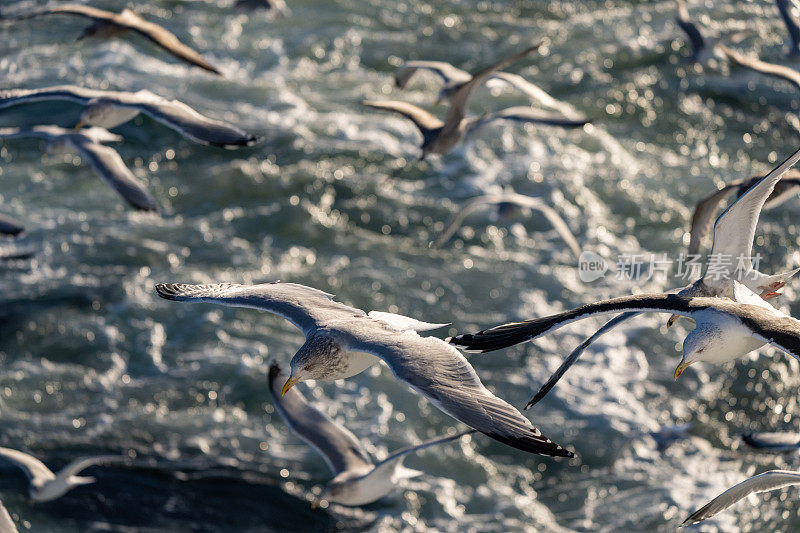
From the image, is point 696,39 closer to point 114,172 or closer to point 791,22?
point 791,22

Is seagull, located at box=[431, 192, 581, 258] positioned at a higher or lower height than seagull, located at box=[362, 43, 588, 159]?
lower

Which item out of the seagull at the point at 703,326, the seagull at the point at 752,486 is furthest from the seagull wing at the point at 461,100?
the seagull at the point at 752,486

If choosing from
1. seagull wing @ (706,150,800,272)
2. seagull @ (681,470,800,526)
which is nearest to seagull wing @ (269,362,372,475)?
seagull @ (681,470,800,526)

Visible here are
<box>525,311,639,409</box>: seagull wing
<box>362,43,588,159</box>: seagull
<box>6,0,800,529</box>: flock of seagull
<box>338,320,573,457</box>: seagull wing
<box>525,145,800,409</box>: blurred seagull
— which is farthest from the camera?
<box>362,43,588,159</box>: seagull

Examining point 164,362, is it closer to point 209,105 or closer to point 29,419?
point 29,419

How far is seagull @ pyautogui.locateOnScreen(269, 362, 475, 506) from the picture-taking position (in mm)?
8406

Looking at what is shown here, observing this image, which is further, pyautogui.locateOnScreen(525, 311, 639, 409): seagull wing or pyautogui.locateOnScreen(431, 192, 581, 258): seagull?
pyautogui.locateOnScreen(431, 192, 581, 258): seagull

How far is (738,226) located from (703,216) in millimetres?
1549

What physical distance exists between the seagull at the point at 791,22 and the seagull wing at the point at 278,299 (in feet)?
28.4

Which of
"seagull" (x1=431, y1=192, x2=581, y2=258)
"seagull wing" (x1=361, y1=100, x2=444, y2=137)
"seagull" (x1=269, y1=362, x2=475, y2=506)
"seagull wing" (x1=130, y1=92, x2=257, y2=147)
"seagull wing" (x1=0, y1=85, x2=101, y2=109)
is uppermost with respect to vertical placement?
"seagull wing" (x1=130, y1=92, x2=257, y2=147)

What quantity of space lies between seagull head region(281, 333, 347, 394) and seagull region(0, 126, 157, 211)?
10.5 feet

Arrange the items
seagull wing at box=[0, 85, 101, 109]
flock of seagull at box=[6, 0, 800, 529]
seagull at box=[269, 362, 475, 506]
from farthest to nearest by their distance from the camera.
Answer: seagull wing at box=[0, 85, 101, 109], seagull at box=[269, 362, 475, 506], flock of seagull at box=[6, 0, 800, 529]

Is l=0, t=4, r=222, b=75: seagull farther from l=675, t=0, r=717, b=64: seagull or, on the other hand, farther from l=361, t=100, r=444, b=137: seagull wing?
l=675, t=0, r=717, b=64: seagull

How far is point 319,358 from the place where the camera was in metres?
6.04
